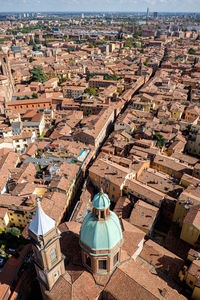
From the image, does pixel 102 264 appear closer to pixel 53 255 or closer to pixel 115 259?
pixel 115 259

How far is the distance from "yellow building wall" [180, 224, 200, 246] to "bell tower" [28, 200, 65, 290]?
841 inches

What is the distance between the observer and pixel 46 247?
24406 millimetres

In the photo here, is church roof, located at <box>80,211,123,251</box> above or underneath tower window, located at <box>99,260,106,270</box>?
above

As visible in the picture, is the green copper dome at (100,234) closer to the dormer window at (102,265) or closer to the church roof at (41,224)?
the dormer window at (102,265)

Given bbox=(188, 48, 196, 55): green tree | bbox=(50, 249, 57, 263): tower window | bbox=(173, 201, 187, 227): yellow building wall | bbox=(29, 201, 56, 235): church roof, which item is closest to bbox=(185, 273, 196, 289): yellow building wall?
bbox=(173, 201, 187, 227): yellow building wall

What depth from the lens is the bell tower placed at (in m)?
23.7

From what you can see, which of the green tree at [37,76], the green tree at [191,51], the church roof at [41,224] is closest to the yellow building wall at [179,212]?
the church roof at [41,224]

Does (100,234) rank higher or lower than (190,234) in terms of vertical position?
higher

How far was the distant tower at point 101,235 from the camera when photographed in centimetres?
2575

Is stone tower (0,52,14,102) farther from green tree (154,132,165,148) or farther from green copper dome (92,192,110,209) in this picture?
green copper dome (92,192,110,209)

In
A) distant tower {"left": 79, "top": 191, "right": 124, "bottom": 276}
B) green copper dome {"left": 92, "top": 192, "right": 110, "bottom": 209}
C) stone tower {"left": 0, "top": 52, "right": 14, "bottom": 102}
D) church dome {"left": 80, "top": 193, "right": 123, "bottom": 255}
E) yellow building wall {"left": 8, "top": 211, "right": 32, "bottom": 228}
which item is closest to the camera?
green copper dome {"left": 92, "top": 192, "right": 110, "bottom": 209}

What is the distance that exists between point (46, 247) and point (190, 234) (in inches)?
989

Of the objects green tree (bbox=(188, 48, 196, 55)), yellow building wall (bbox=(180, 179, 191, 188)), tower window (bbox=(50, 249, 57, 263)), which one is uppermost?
green tree (bbox=(188, 48, 196, 55))

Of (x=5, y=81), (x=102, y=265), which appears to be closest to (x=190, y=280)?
(x=102, y=265)
